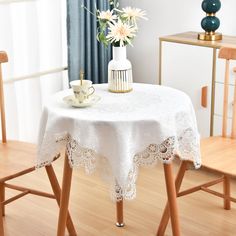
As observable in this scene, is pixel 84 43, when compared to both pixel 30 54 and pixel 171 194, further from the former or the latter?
pixel 171 194

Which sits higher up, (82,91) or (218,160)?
(82,91)

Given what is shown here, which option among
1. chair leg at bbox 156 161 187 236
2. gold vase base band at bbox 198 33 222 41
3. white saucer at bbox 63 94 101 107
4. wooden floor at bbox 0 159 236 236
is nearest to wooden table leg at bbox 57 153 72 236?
white saucer at bbox 63 94 101 107

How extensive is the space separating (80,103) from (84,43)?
1679mm

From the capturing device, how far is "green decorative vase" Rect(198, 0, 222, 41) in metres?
3.39

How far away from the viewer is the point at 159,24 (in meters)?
3.98

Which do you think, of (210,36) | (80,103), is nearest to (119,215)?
(80,103)

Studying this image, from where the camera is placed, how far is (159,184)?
332 centimetres

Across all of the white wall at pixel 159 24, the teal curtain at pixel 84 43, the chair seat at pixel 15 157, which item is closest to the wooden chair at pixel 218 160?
the chair seat at pixel 15 157

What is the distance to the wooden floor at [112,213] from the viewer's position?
277 centimetres

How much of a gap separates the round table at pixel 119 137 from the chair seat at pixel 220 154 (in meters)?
0.10

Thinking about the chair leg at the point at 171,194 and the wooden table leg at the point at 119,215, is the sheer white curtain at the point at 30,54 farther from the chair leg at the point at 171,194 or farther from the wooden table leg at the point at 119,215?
the chair leg at the point at 171,194

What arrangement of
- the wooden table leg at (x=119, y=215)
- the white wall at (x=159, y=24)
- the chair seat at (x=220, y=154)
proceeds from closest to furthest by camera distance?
the chair seat at (x=220, y=154), the wooden table leg at (x=119, y=215), the white wall at (x=159, y=24)

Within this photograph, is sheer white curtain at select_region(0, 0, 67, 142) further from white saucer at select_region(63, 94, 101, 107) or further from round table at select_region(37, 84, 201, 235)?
round table at select_region(37, 84, 201, 235)

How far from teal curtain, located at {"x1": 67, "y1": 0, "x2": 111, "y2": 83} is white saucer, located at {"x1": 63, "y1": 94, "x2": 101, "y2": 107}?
1.48m
